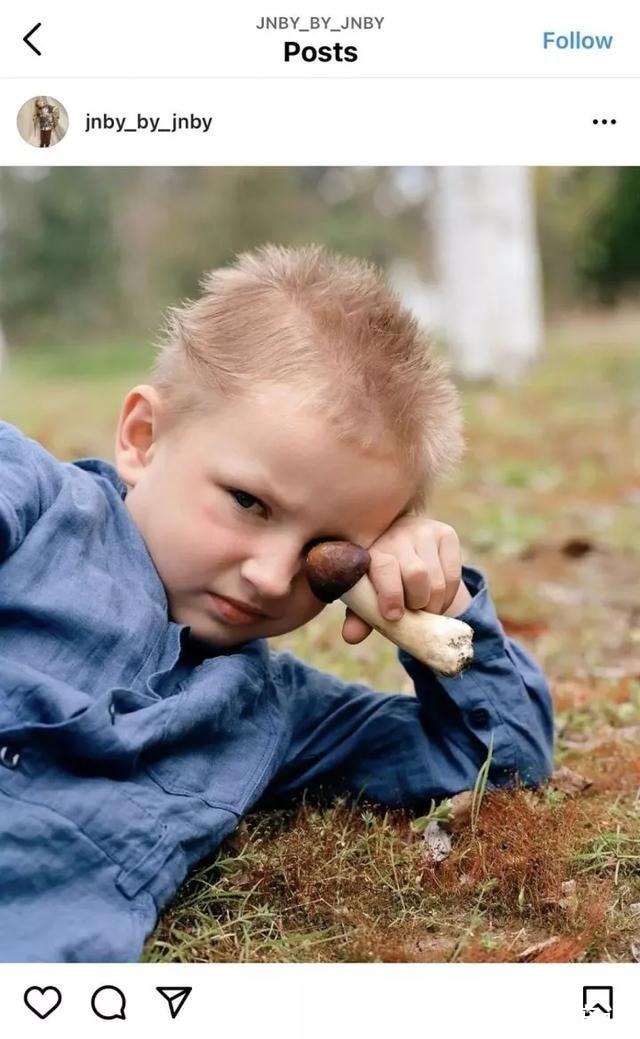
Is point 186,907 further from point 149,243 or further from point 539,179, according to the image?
point 149,243

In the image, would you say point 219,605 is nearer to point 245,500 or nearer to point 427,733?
point 245,500

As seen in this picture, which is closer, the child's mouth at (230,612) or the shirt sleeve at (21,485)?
the shirt sleeve at (21,485)

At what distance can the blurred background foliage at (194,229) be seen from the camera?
8750 mm

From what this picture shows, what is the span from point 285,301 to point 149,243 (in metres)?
14.0

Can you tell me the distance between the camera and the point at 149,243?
15.1 meters

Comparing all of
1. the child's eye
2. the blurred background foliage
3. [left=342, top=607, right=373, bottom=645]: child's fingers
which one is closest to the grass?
[left=342, top=607, right=373, bottom=645]: child's fingers

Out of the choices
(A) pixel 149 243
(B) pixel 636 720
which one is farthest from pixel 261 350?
(A) pixel 149 243
